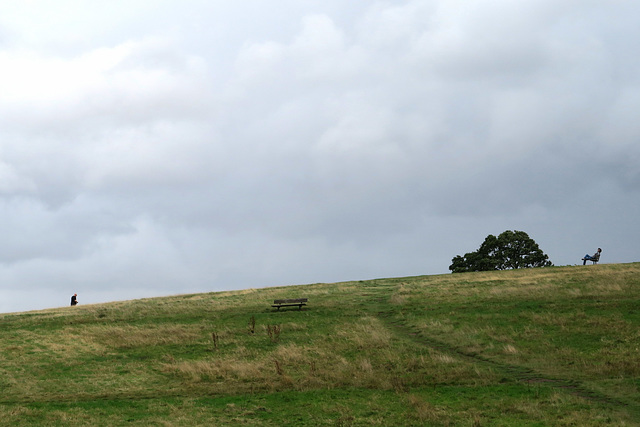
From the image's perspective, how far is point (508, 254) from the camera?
7600 cm

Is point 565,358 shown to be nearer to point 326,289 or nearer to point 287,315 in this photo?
point 287,315

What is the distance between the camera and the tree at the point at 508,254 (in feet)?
245

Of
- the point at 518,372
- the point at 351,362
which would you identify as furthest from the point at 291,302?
the point at 518,372

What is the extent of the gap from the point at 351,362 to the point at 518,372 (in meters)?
7.32

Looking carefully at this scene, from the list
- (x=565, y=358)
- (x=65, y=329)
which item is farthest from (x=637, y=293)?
(x=65, y=329)

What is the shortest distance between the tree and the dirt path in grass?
4416cm

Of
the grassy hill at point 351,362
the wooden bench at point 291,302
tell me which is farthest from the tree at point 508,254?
the wooden bench at point 291,302

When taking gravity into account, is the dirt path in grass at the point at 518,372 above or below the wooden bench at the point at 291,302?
below

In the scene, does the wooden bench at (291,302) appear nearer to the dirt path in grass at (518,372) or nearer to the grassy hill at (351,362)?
the grassy hill at (351,362)

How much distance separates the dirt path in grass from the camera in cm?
1889

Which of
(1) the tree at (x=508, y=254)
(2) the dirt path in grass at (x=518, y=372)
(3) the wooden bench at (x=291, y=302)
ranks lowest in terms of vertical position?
(2) the dirt path in grass at (x=518, y=372)

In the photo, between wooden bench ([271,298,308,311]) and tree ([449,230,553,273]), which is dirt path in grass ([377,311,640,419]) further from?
tree ([449,230,553,273])

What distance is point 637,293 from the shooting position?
3638cm

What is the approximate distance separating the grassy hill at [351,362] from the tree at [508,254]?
28.9 m
